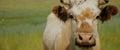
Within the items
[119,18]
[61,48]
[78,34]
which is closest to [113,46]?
[119,18]

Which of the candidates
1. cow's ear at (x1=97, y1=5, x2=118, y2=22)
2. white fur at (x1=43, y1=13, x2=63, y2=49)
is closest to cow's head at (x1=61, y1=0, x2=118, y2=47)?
cow's ear at (x1=97, y1=5, x2=118, y2=22)

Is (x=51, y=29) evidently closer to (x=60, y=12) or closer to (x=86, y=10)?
(x=60, y=12)

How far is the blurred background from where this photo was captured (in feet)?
6.77

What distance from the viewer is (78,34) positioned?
5.20ft

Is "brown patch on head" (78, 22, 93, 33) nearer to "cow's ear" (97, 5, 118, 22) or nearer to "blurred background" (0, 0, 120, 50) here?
"cow's ear" (97, 5, 118, 22)

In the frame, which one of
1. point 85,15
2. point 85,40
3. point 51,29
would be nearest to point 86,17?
point 85,15

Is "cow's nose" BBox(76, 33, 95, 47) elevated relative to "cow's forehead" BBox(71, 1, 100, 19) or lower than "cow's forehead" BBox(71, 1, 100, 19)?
lower

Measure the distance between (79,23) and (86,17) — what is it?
5 centimetres

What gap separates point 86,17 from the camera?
161 centimetres

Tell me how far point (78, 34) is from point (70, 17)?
0.14 m

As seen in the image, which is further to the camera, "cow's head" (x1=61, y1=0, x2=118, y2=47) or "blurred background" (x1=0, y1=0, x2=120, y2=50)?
"blurred background" (x1=0, y1=0, x2=120, y2=50)

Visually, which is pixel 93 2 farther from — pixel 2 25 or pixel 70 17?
pixel 2 25

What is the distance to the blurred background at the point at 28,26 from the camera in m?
2.06

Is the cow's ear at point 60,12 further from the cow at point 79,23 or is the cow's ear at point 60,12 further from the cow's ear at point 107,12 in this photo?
the cow's ear at point 107,12
